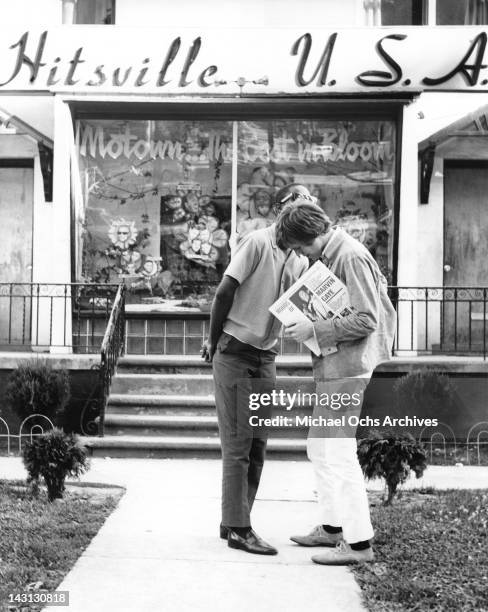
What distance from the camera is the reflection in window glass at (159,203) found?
475 inches

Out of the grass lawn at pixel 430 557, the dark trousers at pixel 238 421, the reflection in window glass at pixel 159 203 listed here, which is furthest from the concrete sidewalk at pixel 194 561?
the reflection in window glass at pixel 159 203

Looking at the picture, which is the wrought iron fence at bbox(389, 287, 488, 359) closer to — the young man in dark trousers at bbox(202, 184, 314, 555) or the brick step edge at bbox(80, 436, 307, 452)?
the brick step edge at bbox(80, 436, 307, 452)

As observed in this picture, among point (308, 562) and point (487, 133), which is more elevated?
point (487, 133)

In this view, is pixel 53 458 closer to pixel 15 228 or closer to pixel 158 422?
pixel 158 422

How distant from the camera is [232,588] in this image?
4758 millimetres

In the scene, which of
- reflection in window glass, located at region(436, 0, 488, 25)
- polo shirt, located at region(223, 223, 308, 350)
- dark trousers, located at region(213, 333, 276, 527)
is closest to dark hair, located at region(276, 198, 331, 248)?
polo shirt, located at region(223, 223, 308, 350)

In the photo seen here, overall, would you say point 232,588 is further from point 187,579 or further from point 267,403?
point 267,403

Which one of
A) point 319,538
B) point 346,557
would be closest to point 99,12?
point 319,538

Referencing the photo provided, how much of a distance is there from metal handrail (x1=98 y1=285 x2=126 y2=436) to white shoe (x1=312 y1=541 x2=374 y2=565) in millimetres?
4466

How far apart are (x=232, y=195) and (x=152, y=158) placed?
1.12 meters

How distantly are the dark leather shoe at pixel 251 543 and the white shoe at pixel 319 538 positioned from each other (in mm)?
250

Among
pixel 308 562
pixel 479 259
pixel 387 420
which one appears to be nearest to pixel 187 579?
pixel 308 562

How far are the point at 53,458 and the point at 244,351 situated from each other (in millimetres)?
1843

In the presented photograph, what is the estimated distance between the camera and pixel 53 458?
6.62m
